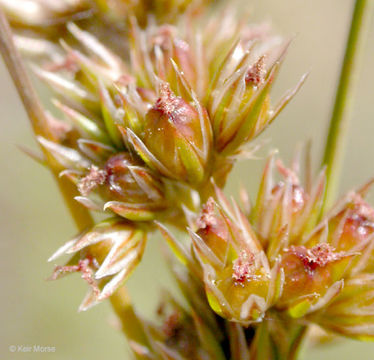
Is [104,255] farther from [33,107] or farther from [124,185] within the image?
[33,107]

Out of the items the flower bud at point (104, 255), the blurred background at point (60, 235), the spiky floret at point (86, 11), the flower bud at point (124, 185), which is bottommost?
the blurred background at point (60, 235)

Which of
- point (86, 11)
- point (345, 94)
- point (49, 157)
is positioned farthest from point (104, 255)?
point (86, 11)

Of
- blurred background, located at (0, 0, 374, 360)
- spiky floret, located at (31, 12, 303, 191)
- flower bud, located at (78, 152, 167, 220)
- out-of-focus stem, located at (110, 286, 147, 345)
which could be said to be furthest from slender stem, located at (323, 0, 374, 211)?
blurred background, located at (0, 0, 374, 360)

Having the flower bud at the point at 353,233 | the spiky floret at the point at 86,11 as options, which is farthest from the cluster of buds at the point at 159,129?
the spiky floret at the point at 86,11

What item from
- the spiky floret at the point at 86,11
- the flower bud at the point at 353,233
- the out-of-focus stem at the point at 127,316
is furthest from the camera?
the spiky floret at the point at 86,11

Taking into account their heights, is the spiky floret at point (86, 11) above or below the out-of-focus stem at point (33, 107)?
above

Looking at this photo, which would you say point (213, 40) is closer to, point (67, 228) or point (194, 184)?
point (194, 184)

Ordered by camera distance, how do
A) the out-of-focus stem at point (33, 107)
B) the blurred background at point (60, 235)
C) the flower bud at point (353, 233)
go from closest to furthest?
the out-of-focus stem at point (33, 107) → the flower bud at point (353, 233) → the blurred background at point (60, 235)

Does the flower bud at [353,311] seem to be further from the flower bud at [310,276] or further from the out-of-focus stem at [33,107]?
the out-of-focus stem at [33,107]
